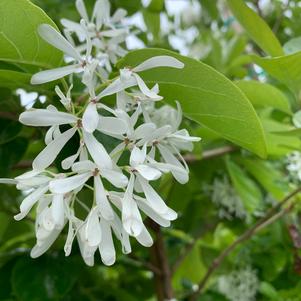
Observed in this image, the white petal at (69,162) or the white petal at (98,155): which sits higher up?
the white petal at (98,155)

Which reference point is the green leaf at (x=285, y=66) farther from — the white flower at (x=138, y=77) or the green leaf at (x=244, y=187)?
the green leaf at (x=244, y=187)

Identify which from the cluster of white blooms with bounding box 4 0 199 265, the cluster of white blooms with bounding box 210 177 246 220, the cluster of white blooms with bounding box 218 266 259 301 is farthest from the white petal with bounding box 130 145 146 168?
the cluster of white blooms with bounding box 218 266 259 301

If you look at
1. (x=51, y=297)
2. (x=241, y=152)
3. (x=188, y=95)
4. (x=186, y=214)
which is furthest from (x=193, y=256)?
(x=188, y=95)

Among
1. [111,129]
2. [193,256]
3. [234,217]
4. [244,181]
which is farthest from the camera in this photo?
[193,256]

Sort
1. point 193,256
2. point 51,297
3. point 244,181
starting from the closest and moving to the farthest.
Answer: point 51,297 < point 244,181 < point 193,256

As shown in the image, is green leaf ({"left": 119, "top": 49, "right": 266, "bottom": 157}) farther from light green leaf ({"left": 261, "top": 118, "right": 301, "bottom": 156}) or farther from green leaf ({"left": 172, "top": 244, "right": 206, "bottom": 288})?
green leaf ({"left": 172, "top": 244, "right": 206, "bottom": 288})

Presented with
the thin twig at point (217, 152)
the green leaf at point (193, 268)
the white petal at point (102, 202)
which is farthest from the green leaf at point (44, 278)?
the green leaf at point (193, 268)

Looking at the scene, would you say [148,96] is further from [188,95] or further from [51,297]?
[51,297]
